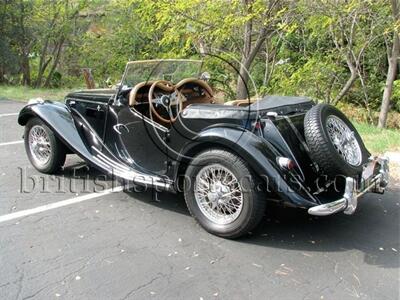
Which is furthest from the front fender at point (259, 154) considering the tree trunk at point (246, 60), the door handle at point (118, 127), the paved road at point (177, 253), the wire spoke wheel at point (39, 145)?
the tree trunk at point (246, 60)

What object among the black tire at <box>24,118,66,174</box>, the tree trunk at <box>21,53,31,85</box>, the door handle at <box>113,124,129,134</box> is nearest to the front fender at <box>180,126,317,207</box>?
the door handle at <box>113,124,129,134</box>

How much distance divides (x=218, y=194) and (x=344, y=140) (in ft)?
4.21

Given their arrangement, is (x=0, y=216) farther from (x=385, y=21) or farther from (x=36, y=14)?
(x=36, y=14)

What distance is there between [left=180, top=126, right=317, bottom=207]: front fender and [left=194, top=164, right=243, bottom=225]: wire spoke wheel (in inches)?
8.6

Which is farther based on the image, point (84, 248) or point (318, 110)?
point (318, 110)

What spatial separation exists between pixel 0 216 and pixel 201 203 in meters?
1.97

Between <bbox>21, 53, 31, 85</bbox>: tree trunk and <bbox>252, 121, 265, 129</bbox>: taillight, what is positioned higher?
<bbox>21, 53, 31, 85</bbox>: tree trunk

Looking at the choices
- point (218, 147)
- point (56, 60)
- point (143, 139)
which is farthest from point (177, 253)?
point (56, 60)

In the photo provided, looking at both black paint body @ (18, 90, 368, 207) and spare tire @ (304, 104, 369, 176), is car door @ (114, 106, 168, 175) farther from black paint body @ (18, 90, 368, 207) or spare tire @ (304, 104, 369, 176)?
spare tire @ (304, 104, 369, 176)

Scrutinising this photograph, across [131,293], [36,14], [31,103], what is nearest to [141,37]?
[36,14]

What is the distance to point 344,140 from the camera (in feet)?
13.5

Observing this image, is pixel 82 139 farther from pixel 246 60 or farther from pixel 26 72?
pixel 26 72

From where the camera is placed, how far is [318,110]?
3.93m

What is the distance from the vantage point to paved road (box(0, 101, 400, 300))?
312cm
